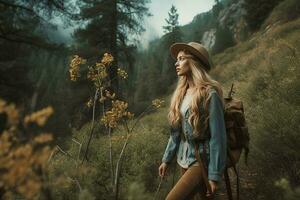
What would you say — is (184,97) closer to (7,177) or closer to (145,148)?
(7,177)

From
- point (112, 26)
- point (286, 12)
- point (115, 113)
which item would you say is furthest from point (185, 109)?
point (286, 12)

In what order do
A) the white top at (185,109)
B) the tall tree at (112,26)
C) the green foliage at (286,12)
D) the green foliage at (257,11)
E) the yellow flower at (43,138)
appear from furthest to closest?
1. the green foliage at (257,11)
2. the green foliage at (286,12)
3. the tall tree at (112,26)
4. the white top at (185,109)
5. the yellow flower at (43,138)

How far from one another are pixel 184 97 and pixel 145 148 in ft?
12.3

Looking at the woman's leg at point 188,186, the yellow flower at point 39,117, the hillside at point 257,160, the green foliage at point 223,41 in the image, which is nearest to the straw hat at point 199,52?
the woman's leg at point 188,186

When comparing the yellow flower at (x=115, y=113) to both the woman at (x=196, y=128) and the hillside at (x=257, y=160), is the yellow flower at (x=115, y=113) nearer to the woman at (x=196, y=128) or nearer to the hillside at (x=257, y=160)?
the hillside at (x=257, y=160)

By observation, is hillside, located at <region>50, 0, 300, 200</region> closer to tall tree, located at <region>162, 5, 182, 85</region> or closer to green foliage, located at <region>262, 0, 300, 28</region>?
green foliage, located at <region>262, 0, 300, 28</region>

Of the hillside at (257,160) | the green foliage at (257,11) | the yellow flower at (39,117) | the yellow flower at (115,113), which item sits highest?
the green foliage at (257,11)

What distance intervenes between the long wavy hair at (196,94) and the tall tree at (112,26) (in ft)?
45.9

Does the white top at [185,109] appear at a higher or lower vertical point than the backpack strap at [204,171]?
higher

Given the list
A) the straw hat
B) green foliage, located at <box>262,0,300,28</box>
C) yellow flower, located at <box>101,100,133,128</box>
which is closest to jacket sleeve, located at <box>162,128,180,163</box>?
the straw hat

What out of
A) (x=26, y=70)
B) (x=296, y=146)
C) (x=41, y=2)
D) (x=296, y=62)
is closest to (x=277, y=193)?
(x=296, y=146)

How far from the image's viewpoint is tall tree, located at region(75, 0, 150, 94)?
17688 mm

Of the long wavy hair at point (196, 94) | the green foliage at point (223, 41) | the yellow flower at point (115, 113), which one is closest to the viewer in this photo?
the long wavy hair at point (196, 94)

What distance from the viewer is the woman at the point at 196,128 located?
9.96ft
